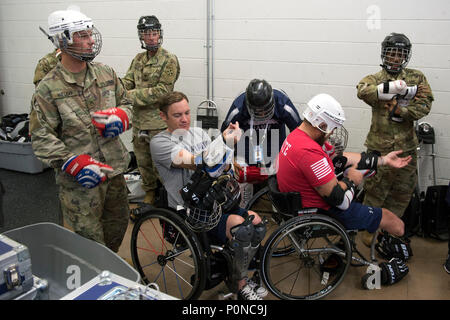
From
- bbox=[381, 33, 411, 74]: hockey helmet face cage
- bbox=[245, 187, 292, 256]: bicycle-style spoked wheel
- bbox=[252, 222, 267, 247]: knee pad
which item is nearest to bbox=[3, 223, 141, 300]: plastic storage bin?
bbox=[252, 222, 267, 247]: knee pad

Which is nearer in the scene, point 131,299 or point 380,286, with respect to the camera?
point 131,299

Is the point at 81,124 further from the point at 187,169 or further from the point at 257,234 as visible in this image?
the point at 257,234

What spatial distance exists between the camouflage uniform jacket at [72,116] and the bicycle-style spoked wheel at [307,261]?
1034 mm

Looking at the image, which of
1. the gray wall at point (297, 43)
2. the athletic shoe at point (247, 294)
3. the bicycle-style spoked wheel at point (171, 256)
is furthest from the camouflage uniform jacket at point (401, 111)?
the bicycle-style spoked wheel at point (171, 256)

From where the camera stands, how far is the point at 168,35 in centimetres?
430

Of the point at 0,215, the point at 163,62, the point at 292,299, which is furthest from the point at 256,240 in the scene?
the point at 163,62

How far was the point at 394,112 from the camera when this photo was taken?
313cm

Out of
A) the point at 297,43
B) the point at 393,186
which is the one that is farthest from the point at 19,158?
the point at 393,186

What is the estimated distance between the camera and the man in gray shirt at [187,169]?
7.32ft

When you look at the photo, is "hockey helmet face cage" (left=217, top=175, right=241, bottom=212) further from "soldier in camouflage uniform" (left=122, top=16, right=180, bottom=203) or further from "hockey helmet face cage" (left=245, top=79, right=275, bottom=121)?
"soldier in camouflage uniform" (left=122, top=16, right=180, bottom=203)

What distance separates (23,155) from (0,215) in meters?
2.38
